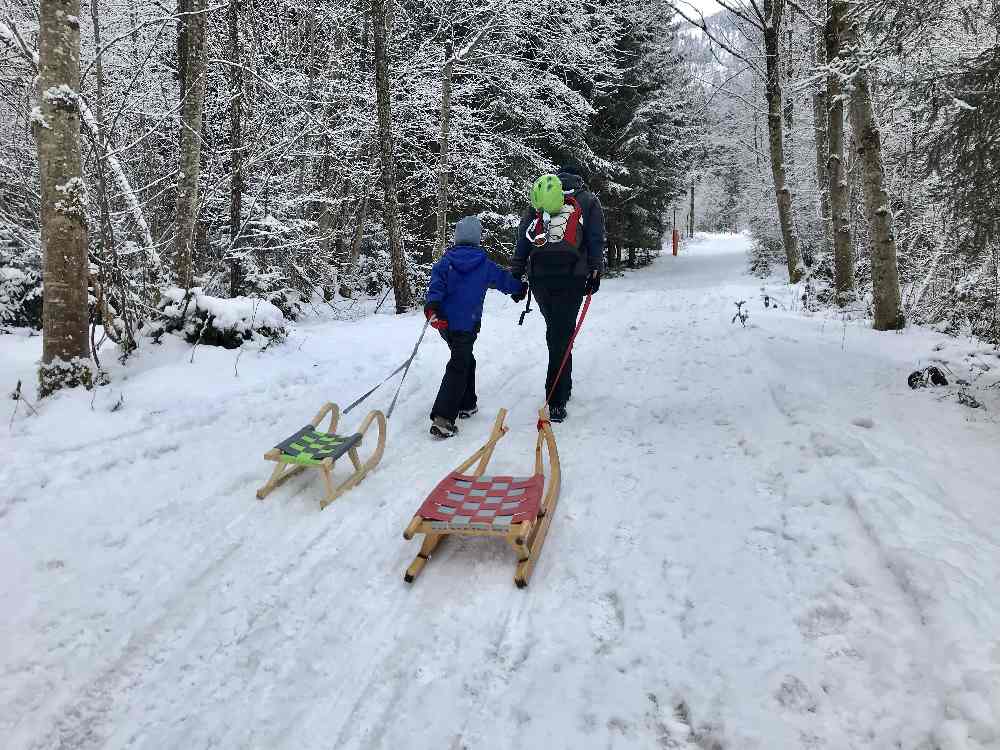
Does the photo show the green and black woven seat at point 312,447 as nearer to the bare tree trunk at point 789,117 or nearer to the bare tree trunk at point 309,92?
the bare tree trunk at point 309,92

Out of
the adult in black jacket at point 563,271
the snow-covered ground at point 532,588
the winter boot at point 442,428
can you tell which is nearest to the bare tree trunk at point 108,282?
the snow-covered ground at point 532,588

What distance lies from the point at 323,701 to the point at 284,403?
434 cm

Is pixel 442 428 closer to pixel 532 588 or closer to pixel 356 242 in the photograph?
pixel 532 588

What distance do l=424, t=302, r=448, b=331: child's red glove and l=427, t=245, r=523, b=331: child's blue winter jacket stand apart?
44mm

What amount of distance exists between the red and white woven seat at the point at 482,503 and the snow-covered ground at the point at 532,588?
0.28 metres

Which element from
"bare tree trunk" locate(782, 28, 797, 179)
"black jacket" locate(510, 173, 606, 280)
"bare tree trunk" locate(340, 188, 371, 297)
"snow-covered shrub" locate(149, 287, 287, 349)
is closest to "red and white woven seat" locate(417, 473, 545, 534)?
"black jacket" locate(510, 173, 606, 280)

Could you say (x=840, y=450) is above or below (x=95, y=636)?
above

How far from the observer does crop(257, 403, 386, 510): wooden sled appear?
4191 mm

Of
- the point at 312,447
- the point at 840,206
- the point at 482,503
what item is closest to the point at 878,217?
the point at 840,206

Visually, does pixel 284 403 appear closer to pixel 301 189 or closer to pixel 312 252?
pixel 312 252

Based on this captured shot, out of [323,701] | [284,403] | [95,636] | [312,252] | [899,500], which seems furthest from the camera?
[312,252]

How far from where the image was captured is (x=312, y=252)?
12.6 metres

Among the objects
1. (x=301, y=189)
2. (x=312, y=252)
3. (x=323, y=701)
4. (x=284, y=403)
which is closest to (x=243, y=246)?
(x=312, y=252)

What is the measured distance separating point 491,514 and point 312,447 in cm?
179
